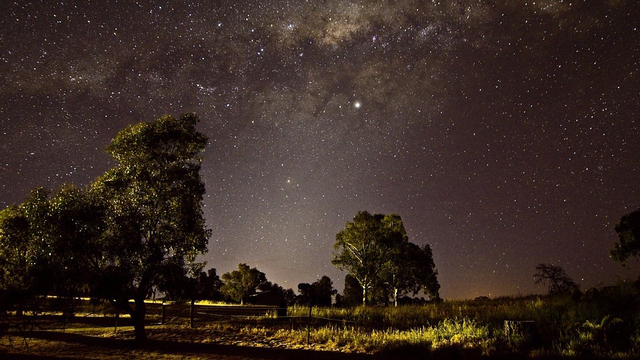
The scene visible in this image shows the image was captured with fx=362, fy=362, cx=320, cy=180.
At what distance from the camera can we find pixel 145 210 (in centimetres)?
1527

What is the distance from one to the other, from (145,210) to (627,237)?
28.3m

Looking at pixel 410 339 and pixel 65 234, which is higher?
pixel 65 234

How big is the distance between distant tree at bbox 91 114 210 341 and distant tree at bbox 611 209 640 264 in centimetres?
2576

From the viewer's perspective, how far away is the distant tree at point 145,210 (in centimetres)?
1445

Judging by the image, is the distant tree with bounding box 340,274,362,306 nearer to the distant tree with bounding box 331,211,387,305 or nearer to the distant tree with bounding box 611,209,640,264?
the distant tree with bounding box 331,211,387,305

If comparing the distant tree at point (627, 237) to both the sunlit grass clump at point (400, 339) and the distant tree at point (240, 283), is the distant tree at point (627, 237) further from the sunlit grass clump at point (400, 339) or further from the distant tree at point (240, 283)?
the distant tree at point (240, 283)

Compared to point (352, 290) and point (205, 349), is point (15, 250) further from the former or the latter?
point (352, 290)

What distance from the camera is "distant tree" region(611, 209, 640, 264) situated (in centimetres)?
2283

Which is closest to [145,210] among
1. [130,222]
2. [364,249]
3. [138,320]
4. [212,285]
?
[130,222]

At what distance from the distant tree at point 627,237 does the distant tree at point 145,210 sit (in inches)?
1014

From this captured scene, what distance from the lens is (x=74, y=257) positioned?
44.9ft

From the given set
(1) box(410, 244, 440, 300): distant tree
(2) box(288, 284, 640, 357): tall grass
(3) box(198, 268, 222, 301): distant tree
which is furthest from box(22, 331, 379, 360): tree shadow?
(3) box(198, 268, 222, 301): distant tree

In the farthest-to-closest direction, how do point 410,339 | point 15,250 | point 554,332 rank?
point 15,250
point 410,339
point 554,332

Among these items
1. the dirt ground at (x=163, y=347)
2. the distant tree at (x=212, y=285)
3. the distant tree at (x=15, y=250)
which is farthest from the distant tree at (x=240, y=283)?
the dirt ground at (x=163, y=347)
